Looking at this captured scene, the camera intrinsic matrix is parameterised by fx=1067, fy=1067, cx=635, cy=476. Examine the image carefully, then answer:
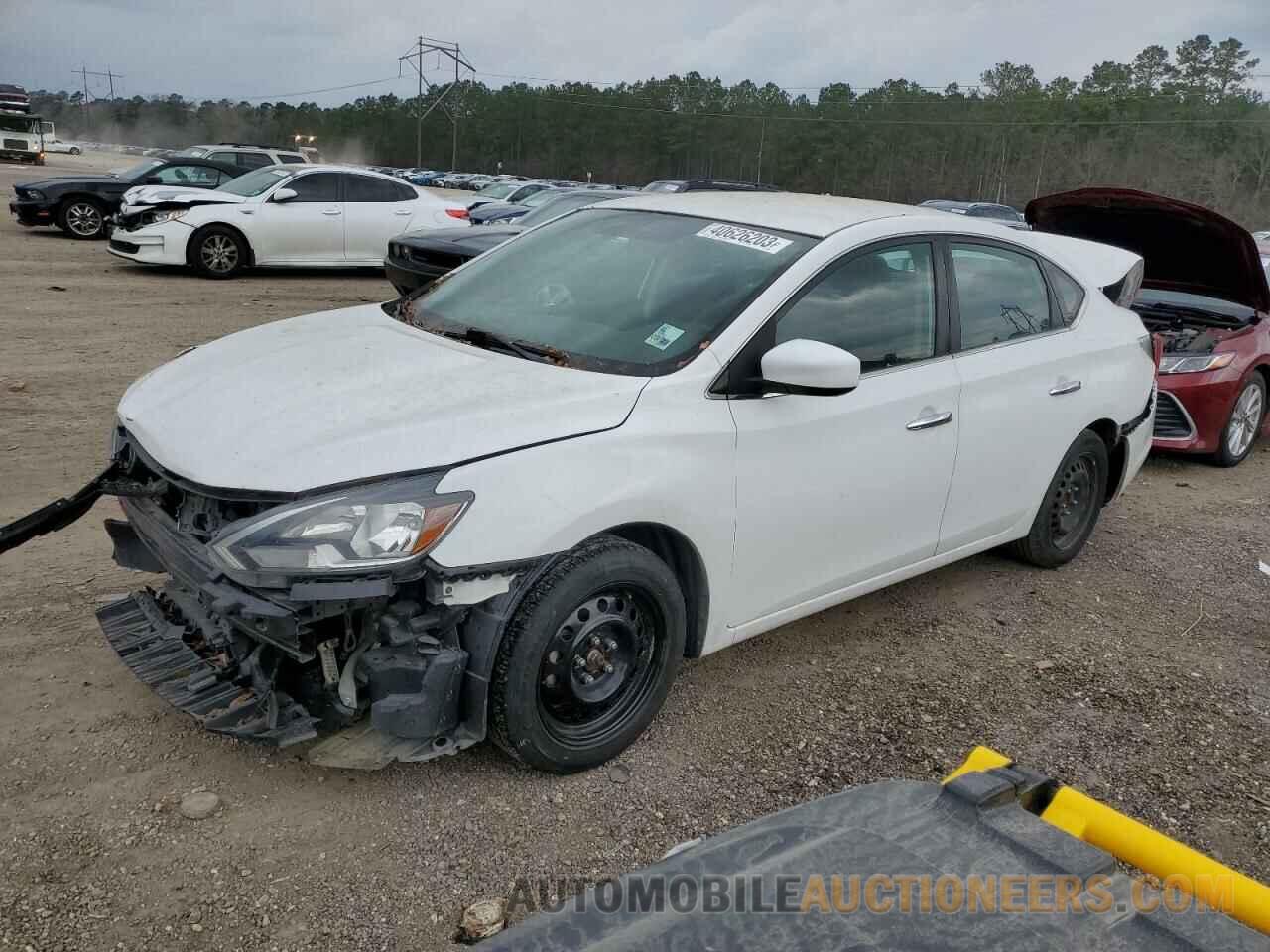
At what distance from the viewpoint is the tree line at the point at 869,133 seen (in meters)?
64.2

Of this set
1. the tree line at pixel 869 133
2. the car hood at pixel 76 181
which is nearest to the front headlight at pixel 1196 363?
the car hood at pixel 76 181

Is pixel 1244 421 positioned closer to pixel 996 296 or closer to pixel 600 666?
pixel 996 296

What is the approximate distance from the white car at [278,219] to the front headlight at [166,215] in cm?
1

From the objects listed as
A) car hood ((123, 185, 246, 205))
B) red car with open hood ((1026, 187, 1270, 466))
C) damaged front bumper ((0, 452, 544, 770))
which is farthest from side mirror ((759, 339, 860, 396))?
car hood ((123, 185, 246, 205))

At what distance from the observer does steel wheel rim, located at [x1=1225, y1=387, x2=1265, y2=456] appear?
7836 millimetres

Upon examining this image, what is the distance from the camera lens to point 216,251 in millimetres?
13625

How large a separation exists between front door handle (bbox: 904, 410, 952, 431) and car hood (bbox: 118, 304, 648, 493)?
49.0 inches

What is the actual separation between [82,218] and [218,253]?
489 centimetres

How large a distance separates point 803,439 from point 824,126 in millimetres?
81608

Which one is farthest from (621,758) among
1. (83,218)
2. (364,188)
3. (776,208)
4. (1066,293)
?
(83,218)

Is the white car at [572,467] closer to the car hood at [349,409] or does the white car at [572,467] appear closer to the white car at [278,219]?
the car hood at [349,409]

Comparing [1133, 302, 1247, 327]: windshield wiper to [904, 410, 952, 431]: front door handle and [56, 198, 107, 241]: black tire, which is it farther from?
[56, 198, 107, 241]: black tire

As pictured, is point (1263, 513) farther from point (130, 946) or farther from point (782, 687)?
point (130, 946)

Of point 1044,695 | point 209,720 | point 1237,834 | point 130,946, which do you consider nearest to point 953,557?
point 1044,695
